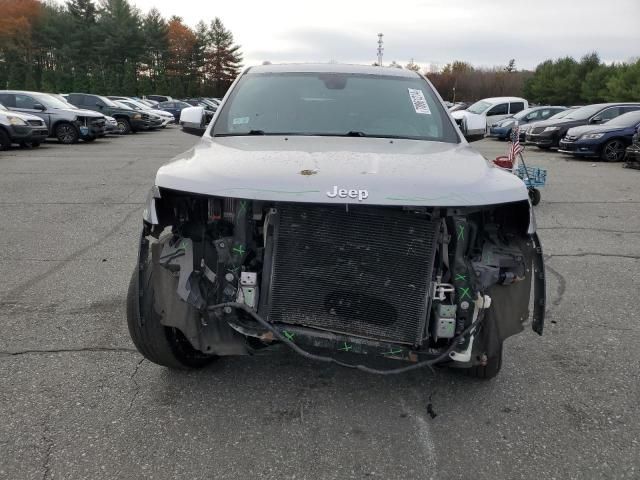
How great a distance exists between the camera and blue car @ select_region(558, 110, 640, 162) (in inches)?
618

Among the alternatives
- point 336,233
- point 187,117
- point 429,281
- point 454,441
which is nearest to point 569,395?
point 454,441

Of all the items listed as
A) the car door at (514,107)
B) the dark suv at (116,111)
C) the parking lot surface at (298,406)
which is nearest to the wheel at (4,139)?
the dark suv at (116,111)

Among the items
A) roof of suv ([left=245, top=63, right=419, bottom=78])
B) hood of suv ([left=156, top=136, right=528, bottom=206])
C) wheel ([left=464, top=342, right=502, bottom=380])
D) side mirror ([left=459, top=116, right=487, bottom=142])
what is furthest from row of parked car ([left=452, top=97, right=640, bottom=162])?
→ hood of suv ([left=156, top=136, right=528, bottom=206])

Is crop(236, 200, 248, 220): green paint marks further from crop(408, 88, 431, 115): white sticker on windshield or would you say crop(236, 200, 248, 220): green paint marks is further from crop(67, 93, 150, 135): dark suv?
crop(67, 93, 150, 135): dark suv

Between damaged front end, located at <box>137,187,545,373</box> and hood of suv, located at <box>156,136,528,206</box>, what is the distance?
0.11m

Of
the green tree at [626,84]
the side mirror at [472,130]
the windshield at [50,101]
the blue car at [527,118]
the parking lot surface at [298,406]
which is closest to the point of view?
the parking lot surface at [298,406]

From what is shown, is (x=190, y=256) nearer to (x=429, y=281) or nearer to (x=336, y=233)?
(x=336, y=233)

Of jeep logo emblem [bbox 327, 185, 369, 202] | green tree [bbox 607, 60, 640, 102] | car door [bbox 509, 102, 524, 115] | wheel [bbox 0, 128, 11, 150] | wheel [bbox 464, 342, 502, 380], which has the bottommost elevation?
wheel [bbox 464, 342, 502, 380]

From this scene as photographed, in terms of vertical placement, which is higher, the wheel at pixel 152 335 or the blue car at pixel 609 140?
the blue car at pixel 609 140

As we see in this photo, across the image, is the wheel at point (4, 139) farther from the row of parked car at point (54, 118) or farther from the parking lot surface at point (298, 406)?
the parking lot surface at point (298, 406)

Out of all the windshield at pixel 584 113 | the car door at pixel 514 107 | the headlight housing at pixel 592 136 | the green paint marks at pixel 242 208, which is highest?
the car door at pixel 514 107

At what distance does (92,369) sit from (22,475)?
98cm

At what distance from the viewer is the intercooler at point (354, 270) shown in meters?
2.66

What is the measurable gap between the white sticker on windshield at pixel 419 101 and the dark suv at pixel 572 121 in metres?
16.5
